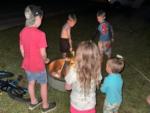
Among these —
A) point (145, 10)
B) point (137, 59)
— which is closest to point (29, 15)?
point (137, 59)

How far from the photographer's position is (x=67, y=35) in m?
8.80

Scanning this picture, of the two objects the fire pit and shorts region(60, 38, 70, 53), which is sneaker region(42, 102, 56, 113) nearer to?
the fire pit

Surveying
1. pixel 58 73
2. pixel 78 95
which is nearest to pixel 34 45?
pixel 78 95

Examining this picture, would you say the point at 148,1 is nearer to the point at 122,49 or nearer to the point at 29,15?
the point at 122,49

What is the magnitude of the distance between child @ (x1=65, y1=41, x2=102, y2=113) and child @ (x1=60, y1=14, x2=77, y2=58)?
331 cm

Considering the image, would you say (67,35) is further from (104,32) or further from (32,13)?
(32,13)

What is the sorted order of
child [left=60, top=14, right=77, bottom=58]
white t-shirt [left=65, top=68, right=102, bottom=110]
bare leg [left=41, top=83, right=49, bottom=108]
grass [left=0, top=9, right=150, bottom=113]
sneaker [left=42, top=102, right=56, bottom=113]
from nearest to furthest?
white t-shirt [left=65, top=68, right=102, bottom=110] < bare leg [left=41, top=83, right=49, bottom=108] < sneaker [left=42, top=102, right=56, bottom=113] < grass [left=0, top=9, right=150, bottom=113] < child [left=60, top=14, right=77, bottom=58]

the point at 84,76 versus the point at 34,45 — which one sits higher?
the point at 34,45

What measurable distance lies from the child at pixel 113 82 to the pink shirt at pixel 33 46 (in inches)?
50.7

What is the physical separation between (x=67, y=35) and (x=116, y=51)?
2.80m

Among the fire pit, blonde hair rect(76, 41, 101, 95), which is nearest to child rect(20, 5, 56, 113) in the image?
the fire pit

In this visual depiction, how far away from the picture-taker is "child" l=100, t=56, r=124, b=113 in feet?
Answer: 18.8

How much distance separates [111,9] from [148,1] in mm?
3830

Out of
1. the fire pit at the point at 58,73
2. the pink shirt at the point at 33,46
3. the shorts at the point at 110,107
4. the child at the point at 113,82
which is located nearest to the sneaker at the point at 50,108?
the fire pit at the point at 58,73
